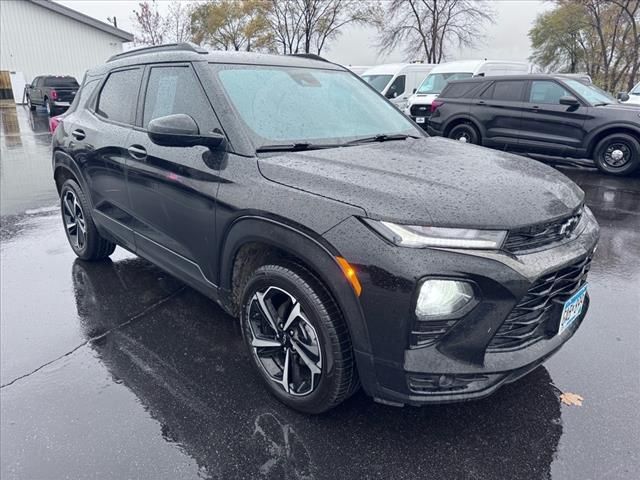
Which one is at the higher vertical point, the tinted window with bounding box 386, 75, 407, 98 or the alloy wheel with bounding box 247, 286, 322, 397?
the tinted window with bounding box 386, 75, 407, 98

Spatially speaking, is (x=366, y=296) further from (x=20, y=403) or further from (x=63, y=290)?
(x=63, y=290)

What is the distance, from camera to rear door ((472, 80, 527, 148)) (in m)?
9.47

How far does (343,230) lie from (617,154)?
27.7 feet

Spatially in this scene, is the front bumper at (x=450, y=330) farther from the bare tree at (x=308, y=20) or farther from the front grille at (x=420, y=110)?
the bare tree at (x=308, y=20)

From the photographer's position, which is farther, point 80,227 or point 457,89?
point 457,89

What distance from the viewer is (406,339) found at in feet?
6.32

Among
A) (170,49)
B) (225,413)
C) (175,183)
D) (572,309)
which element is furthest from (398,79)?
(225,413)

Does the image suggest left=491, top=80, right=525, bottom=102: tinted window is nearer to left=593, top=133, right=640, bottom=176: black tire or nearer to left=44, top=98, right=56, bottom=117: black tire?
left=593, top=133, right=640, bottom=176: black tire

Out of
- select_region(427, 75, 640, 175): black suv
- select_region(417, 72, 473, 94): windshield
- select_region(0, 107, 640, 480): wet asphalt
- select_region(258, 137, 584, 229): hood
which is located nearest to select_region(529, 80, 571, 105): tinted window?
select_region(427, 75, 640, 175): black suv

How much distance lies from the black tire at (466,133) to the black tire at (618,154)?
2409mm

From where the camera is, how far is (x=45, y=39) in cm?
3316

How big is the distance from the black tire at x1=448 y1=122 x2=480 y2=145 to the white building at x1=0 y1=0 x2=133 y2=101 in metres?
33.3

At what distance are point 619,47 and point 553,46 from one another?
294 inches

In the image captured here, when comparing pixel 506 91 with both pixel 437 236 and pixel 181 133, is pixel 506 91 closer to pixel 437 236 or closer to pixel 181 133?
pixel 181 133
